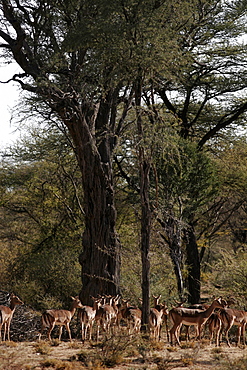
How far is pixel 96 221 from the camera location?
46.1 feet

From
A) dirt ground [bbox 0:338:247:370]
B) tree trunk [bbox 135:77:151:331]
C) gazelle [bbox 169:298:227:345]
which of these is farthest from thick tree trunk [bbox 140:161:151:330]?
dirt ground [bbox 0:338:247:370]

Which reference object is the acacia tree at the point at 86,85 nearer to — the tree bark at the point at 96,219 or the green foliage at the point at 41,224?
the tree bark at the point at 96,219

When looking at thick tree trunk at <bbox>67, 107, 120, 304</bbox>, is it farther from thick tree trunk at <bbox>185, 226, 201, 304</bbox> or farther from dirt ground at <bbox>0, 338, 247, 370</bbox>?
thick tree trunk at <bbox>185, 226, 201, 304</bbox>

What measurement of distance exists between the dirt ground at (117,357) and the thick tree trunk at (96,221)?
11.7 feet

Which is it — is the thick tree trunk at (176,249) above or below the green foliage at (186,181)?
below

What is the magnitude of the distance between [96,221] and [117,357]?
18.9ft

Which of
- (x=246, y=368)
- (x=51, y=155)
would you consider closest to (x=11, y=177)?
(x=51, y=155)

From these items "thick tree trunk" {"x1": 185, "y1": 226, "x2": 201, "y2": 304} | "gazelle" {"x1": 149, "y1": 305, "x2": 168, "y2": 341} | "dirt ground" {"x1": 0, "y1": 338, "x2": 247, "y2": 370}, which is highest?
"thick tree trunk" {"x1": 185, "y1": 226, "x2": 201, "y2": 304}

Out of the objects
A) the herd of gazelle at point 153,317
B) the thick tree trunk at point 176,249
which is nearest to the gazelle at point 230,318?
the herd of gazelle at point 153,317

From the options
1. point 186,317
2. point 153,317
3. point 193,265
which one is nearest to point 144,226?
point 153,317

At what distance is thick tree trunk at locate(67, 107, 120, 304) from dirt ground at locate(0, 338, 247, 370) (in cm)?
356

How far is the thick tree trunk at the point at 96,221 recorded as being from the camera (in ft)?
45.4

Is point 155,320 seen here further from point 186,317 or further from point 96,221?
point 96,221

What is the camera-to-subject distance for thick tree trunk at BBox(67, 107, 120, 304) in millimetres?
13836
